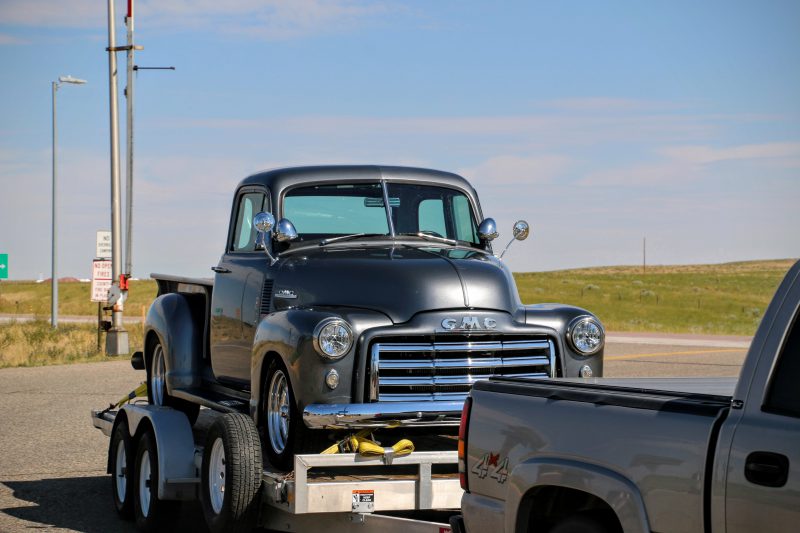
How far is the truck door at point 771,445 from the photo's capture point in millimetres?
4004

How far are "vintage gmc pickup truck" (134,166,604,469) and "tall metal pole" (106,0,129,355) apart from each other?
60.1ft

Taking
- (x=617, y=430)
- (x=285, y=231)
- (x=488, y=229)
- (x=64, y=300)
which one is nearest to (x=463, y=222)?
(x=488, y=229)

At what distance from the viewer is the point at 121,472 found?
997cm

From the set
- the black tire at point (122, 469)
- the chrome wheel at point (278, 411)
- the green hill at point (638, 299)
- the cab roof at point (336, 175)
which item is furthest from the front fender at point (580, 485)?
the green hill at point (638, 299)

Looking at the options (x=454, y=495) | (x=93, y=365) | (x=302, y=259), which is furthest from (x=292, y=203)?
(x=93, y=365)

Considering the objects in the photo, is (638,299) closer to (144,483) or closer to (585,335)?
(144,483)

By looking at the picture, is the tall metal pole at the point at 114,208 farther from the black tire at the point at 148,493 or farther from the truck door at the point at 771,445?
the truck door at the point at 771,445

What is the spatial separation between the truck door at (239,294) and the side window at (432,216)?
123 centimetres

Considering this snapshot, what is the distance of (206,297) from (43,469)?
3360 mm

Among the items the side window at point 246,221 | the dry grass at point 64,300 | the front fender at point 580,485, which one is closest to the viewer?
the front fender at point 580,485

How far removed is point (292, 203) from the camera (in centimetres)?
952

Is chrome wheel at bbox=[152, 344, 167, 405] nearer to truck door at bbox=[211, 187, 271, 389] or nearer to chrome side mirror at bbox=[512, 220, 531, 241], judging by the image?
truck door at bbox=[211, 187, 271, 389]

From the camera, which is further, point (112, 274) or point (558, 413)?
point (112, 274)

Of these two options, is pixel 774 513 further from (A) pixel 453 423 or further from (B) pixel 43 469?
(B) pixel 43 469
